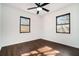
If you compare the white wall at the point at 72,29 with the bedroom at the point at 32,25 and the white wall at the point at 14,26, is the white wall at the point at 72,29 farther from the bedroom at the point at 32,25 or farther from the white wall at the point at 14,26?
the white wall at the point at 14,26

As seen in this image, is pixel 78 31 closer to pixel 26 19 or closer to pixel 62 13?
pixel 62 13

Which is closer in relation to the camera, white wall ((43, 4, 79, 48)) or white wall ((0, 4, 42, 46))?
white wall ((0, 4, 42, 46))

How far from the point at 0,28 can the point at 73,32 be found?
2768mm

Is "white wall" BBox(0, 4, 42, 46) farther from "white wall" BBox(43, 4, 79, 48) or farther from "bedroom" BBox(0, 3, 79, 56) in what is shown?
"white wall" BBox(43, 4, 79, 48)

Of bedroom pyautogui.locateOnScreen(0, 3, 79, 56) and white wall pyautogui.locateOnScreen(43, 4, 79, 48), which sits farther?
white wall pyautogui.locateOnScreen(43, 4, 79, 48)

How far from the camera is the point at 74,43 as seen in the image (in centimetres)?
298

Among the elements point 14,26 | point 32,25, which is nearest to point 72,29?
point 32,25

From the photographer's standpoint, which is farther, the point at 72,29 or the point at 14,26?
the point at 72,29

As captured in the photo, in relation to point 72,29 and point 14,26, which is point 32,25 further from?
point 72,29

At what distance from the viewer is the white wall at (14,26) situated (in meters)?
2.20

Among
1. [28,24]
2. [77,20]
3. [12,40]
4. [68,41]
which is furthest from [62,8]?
[12,40]

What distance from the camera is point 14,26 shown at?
2.28 meters

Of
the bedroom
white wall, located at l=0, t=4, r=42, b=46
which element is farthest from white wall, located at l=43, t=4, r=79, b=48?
white wall, located at l=0, t=4, r=42, b=46

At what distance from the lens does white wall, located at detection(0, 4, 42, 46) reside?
2.20 meters
